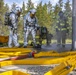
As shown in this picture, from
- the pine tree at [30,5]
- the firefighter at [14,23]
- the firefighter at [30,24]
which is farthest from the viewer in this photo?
the pine tree at [30,5]

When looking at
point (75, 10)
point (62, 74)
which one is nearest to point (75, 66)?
point (62, 74)

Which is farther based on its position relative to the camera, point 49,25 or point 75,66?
point 49,25

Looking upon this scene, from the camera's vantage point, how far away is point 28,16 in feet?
44.4

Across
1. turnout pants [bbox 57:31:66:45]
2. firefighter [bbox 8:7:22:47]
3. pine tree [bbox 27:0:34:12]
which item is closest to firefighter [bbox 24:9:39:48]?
firefighter [bbox 8:7:22:47]

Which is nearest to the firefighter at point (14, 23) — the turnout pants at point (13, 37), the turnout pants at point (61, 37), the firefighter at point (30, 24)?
Answer: the turnout pants at point (13, 37)

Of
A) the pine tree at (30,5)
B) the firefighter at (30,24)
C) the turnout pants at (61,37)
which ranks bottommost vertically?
the turnout pants at (61,37)

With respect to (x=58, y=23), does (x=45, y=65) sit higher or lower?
lower

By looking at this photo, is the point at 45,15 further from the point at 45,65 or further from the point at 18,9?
the point at 45,65

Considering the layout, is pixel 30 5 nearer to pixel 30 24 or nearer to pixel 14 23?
pixel 30 24

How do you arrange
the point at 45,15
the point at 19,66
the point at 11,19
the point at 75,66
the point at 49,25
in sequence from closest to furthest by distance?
the point at 75,66 < the point at 19,66 < the point at 11,19 < the point at 49,25 < the point at 45,15

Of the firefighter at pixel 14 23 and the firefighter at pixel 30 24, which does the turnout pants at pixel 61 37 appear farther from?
the firefighter at pixel 14 23

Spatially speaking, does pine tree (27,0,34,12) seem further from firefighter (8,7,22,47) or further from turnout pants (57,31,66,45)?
firefighter (8,7,22,47)

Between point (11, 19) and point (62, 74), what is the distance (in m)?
7.96

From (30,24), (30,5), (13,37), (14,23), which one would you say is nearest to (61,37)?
(30,24)
